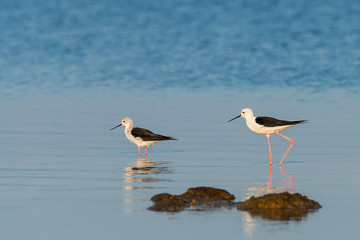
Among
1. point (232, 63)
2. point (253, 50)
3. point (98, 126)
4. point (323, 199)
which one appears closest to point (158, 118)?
point (98, 126)

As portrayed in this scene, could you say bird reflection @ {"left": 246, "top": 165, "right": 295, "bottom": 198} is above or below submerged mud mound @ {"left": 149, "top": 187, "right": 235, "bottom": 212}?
above

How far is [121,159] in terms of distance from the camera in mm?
12258

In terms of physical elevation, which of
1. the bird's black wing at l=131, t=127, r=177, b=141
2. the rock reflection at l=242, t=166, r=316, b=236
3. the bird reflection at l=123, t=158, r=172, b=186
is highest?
the bird's black wing at l=131, t=127, r=177, b=141

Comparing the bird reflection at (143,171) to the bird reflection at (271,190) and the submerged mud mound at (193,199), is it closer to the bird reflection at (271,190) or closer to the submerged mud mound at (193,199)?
the submerged mud mound at (193,199)

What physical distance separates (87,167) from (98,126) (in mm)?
4390

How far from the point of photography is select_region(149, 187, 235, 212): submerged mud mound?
8.38m

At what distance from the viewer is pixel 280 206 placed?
27.1 feet

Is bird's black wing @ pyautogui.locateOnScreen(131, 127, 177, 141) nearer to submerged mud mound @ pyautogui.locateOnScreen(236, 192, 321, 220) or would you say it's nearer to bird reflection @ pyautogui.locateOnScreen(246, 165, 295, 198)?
bird reflection @ pyautogui.locateOnScreen(246, 165, 295, 198)

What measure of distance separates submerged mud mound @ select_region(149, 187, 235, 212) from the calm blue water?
0.20 m

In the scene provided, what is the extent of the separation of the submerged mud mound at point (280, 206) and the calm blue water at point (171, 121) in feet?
0.59

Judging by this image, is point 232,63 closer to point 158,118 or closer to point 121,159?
point 158,118

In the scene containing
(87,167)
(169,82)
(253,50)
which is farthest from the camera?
(253,50)

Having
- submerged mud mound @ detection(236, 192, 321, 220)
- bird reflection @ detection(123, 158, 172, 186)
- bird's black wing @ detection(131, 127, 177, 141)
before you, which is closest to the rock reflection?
submerged mud mound @ detection(236, 192, 321, 220)

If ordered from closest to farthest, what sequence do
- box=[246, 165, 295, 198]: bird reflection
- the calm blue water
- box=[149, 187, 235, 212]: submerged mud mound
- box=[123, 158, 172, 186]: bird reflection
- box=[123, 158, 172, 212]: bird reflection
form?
the calm blue water < box=[149, 187, 235, 212]: submerged mud mound < box=[123, 158, 172, 212]: bird reflection < box=[246, 165, 295, 198]: bird reflection < box=[123, 158, 172, 186]: bird reflection
